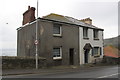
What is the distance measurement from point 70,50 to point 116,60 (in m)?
11.0

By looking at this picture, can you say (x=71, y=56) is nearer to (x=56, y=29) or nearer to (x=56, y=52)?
(x=56, y=52)

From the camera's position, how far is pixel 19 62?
624 inches

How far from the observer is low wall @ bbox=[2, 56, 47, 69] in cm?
1520

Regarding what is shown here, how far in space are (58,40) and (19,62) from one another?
610cm

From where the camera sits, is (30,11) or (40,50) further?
(30,11)

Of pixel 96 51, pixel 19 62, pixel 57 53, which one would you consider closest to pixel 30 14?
pixel 57 53

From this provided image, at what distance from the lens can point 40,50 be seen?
18.5 m

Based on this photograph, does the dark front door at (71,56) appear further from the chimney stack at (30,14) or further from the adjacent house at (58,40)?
the chimney stack at (30,14)

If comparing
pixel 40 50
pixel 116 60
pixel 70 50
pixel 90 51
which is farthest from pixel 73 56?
pixel 116 60

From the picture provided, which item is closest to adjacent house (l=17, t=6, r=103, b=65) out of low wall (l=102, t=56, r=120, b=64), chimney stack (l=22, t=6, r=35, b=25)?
chimney stack (l=22, t=6, r=35, b=25)

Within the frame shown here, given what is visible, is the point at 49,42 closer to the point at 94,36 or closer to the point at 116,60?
the point at 94,36

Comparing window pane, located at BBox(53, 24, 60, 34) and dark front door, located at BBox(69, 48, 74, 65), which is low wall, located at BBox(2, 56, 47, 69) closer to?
window pane, located at BBox(53, 24, 60, 34)

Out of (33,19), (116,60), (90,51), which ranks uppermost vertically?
(33,19)

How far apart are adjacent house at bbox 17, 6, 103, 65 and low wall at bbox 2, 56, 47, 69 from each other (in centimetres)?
170
